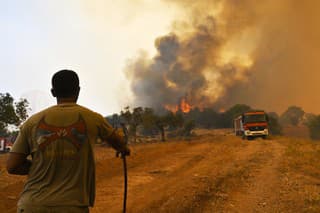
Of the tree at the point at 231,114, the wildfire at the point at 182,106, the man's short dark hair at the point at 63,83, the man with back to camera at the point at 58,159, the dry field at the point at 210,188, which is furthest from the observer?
the wildfire at the point at 182,106

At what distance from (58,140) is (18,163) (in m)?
0.43

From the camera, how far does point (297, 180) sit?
11.1 m

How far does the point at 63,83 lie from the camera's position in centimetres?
288

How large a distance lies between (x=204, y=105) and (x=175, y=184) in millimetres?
101442

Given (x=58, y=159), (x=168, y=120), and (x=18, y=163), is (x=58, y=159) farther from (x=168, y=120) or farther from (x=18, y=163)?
(x=168, y=120)

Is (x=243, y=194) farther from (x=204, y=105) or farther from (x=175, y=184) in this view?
(x=204, y=105)

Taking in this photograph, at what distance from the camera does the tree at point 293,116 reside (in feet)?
413

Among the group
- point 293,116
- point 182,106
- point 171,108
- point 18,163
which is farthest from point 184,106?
point 18,163

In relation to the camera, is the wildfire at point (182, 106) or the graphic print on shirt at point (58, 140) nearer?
the graphic print on shirt at point (58, 140)

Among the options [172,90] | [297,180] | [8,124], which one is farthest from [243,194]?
[172,90]

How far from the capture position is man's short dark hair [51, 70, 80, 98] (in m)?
2.87

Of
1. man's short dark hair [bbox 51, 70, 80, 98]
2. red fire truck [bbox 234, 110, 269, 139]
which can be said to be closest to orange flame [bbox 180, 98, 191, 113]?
red fire truck [bbox 234, 110, 269, 139]

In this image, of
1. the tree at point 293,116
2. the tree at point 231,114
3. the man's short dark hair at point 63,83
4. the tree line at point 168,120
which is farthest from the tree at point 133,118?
the tree at point 293,116

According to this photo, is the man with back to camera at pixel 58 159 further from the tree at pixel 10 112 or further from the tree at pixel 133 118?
the tree at pixel 133 118
